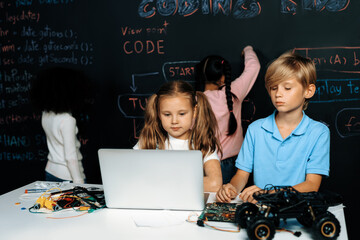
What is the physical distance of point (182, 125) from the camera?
190cm

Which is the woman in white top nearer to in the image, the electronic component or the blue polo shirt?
the blue polo shirt

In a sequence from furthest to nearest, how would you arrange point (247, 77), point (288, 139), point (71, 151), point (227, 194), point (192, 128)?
point (247, 77)
point (71, 151)
point (192, 128)
point (288, 139)
point (227, 194)

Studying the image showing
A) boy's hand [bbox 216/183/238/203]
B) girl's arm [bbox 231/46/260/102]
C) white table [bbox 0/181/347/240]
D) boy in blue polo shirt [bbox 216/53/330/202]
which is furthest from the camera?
girl's arm [bbox 231/46/260/102]

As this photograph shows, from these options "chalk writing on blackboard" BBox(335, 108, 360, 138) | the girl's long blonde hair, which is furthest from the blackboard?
the girl's long blonde hair

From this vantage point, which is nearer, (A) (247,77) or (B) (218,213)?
(B) (218,213)

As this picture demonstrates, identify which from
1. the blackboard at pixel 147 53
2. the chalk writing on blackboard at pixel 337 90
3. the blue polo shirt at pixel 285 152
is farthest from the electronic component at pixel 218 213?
the chalk writing on blackboard at pixel 337 90

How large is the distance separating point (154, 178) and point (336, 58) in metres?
1.81

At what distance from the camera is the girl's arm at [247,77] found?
261 centimetres

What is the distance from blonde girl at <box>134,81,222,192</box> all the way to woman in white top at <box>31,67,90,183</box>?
2.49 feet

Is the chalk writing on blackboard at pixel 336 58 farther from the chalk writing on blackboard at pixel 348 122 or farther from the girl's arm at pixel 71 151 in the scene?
the girl's arm at pixel 71 151

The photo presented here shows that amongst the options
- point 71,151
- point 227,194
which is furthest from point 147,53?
point 227,194

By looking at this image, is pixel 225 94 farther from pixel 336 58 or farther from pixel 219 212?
pixel 219 212

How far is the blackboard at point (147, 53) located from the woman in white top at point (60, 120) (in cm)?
41

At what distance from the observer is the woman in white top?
2518 millimetres
